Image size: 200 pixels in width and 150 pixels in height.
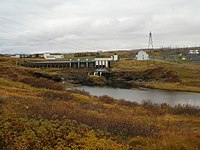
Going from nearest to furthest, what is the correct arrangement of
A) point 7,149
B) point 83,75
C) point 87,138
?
1. point 7,149
2. point 87,138
3. point 83,75

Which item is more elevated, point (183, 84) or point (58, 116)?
point (58, 116)

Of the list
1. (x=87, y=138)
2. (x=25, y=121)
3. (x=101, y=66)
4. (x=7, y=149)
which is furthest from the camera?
(x=101, y=66)

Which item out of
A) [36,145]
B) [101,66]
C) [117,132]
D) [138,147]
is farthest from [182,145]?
[101,66]

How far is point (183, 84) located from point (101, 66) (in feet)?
142

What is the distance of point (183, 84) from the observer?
233ft

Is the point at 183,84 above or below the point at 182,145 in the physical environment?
below

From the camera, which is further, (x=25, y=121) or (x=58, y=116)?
(x=58, y=116)

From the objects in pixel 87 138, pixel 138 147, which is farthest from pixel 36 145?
pixel 138 147

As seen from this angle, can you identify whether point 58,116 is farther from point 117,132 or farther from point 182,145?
point 182,145

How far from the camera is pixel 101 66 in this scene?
109188 mm

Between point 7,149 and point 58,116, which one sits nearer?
point 7,149

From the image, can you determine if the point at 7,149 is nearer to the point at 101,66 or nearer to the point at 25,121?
the point at 25,121

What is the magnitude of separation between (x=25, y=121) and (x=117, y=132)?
3.61 metres

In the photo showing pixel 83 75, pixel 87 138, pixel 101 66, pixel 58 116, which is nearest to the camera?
pixel 87 138
